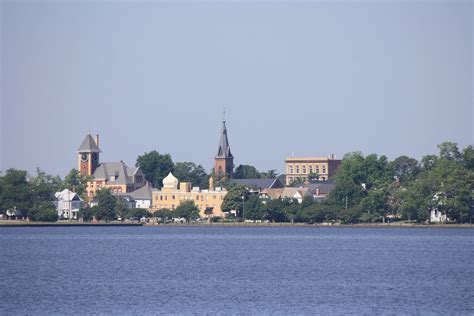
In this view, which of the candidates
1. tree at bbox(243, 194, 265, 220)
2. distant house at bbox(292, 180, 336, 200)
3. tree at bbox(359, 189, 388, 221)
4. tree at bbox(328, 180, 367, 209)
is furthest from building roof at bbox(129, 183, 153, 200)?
tree at bbox(359, 189, 388, 221)

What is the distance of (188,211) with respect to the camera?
535ft

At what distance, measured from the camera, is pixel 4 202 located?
155500 mm

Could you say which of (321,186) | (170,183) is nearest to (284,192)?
(321,186)

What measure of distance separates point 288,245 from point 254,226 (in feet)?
185

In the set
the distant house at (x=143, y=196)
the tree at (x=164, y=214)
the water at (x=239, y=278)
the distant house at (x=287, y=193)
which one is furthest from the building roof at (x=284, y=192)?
the water at (x=239, y=278)

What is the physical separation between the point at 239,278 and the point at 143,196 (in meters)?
126

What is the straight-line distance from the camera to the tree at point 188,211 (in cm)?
16325

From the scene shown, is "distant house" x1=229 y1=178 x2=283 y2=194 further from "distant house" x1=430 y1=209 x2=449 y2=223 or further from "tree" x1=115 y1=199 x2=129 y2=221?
"distant house" x1=430 y1=209 x2=449 y2=223

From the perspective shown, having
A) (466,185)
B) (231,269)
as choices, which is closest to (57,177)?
(466,185)

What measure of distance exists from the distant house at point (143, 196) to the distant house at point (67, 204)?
41.6ft

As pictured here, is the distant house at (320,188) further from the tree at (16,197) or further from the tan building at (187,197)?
the tree at (16,197)

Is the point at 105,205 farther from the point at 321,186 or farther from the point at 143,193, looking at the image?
the point at 321,186

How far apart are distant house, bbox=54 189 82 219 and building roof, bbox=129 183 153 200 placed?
44.8 ft

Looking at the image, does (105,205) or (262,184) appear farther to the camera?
(262,184)
